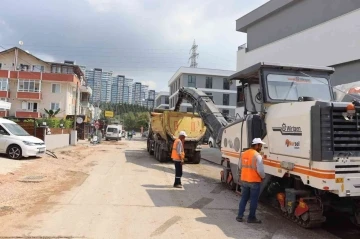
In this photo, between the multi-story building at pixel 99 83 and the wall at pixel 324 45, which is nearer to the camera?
the wall at pixel 324 45

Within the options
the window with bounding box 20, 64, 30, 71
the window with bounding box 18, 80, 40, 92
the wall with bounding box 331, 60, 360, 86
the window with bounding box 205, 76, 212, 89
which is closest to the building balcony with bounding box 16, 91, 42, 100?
the window with bounding box 18, 80, 40, 92

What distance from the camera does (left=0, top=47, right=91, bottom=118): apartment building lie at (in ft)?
176

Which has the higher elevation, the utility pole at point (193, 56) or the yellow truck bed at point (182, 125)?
the utility pole at point (193, 56)

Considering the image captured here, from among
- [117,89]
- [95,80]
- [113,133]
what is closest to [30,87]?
[113,133]

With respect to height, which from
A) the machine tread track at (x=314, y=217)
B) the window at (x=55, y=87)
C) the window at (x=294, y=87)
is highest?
the window at (x=55, y=87)

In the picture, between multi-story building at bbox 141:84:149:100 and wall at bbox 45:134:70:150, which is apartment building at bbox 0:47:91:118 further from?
multi-story building at bbox 141:84:149:100

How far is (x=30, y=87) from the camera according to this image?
178 feet

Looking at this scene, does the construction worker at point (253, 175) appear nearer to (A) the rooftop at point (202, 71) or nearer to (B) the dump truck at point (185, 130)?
(B) the dump truck at point (185, 130)

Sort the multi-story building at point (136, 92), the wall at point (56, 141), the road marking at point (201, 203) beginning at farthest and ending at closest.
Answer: the multi-story building at point (136, 92)
the wall at point (56, 141)
the road marking at point (201, 203)

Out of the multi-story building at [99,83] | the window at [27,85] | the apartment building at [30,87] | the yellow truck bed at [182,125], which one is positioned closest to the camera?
the yellow truck bed at [182,125]

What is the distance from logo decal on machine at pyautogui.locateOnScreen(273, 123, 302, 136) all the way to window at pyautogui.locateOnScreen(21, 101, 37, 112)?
5409 cm

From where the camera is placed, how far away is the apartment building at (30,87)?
53500 millimetres

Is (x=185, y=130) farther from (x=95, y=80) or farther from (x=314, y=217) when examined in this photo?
(x=95, y=80)

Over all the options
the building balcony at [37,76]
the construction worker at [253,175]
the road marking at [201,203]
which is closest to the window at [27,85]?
the building balcony at [37,76]
